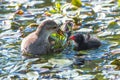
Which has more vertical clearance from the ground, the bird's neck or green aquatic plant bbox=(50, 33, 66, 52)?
the bird's neck

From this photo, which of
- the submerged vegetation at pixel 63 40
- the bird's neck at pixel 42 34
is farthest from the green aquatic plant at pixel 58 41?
the bird's neck at pixel 42 34

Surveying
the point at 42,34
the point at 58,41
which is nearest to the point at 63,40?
the point at 58,41

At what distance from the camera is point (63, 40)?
10.0m

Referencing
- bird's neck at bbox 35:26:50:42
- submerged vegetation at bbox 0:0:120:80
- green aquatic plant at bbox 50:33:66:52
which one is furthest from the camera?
bird's neck at bbox 35:26:50:42

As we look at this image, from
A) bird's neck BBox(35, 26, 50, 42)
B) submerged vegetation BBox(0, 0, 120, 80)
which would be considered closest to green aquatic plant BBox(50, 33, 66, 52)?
submerged vegetation BBox(0, 0, 120, 80)

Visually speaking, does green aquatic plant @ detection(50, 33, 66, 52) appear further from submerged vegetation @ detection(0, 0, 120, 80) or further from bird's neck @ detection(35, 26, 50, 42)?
bird's neck @ detection(35, 26, 50, 42)

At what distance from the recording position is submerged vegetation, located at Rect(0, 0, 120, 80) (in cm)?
857

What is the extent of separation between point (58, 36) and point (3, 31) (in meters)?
1.42

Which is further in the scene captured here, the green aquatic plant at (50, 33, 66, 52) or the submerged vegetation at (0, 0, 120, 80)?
the green aquatic plant at (50, 33, 66, 52)

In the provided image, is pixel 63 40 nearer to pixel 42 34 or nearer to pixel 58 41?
pixel 58 41

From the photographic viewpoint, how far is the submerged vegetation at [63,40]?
8.57 m

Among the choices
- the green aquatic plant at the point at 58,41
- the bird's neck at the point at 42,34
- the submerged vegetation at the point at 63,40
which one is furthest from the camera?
the bird's neck at the point at 42,34

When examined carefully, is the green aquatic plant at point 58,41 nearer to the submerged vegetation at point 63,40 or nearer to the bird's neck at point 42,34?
the submerged vegetation at point 63,40

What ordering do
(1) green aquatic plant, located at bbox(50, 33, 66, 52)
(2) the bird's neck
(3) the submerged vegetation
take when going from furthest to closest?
(2) the bird's neck, (1) green aquatic plant, located at bbox(50, 33, 66, 52), (3) the submerged vegetation
